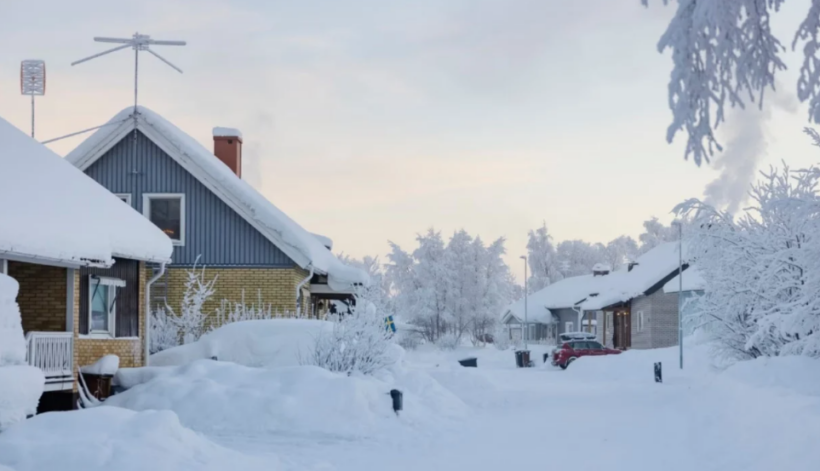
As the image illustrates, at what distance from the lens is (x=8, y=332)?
1380 centimetres

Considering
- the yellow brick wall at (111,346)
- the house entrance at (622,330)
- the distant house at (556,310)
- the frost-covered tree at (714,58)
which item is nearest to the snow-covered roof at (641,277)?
the house entrance at (622,330)

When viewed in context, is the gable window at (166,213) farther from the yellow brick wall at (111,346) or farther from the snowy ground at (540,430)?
the snowy ground at (540,430)

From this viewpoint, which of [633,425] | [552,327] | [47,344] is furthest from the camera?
[552,327]

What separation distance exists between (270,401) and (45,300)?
4.78 meters

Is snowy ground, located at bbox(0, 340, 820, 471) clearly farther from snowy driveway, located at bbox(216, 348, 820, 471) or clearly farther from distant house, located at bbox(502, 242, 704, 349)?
distant house, located at bbox(502, 242, 704, 349)

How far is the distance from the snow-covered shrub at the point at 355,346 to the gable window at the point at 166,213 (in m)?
8.63

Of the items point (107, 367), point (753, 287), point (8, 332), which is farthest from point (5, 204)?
point (753, 287)

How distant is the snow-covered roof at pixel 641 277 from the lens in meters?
55.0

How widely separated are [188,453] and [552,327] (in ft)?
224

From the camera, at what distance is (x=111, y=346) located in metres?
20.7

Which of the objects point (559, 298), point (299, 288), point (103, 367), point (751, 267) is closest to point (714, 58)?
point (103, 367)

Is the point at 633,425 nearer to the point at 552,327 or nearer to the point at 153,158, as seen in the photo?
the point at 153,158

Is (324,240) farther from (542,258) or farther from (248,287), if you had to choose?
(542,258)

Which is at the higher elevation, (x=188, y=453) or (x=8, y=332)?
(x=8, y=332)
